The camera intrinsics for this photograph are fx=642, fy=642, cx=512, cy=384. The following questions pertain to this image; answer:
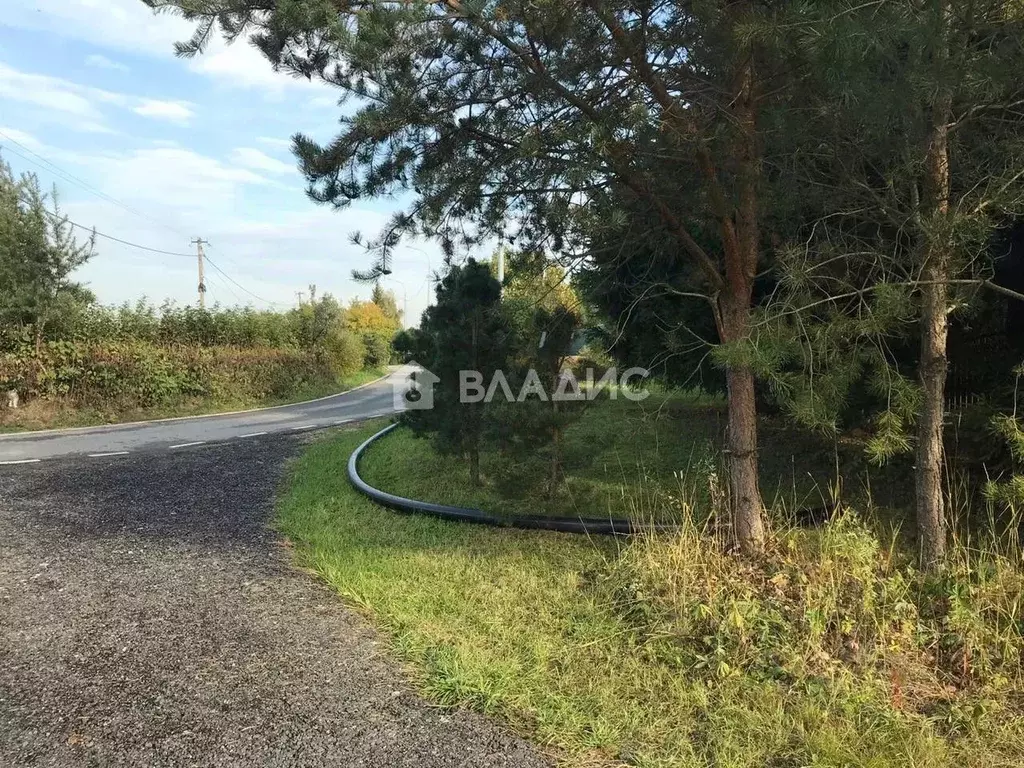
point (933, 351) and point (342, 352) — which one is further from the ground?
point (342, 352)

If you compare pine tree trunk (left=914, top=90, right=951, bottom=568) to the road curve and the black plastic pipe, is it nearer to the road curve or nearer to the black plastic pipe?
the black plastic pipe

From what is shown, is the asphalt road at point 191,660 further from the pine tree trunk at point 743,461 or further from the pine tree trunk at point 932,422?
the pine tree trunk at point 932,422

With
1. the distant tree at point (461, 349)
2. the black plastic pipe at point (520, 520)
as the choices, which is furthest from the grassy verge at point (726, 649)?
the distant tree at point (461, 349)

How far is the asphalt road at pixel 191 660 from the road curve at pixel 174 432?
169 inches

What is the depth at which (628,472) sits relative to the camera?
6555 millimetres

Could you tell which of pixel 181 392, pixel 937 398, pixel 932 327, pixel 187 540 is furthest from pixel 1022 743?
pixel 181 392

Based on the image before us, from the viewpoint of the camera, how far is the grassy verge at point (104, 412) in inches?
484

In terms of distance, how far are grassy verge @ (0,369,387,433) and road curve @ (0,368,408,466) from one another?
→ 2.13ft

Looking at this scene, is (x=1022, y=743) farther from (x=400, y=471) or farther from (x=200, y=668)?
(x=400, y=471)

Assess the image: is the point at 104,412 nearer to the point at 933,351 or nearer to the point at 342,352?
the point at 342,352

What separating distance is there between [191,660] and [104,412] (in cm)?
1262

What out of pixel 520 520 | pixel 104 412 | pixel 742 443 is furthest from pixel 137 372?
pixel 742 443

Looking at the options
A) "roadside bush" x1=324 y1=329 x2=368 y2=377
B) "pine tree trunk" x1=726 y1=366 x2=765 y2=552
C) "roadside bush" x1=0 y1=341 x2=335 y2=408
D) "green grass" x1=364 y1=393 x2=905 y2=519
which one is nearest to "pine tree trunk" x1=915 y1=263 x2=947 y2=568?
"green grass" x1=364 y1=393 x2=905 y2=519

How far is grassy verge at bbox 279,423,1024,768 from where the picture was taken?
Result: 227 cm
